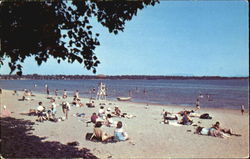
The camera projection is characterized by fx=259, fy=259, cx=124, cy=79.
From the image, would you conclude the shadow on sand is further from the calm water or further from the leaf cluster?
the calm water

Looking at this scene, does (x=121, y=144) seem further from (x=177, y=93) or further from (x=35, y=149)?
(x=177, y=93)

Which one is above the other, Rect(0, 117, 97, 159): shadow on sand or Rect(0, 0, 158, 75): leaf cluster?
Rect(0, 0, 158, 75): leaf cluster

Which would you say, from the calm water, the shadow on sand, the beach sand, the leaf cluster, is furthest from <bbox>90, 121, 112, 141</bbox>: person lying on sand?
the calm water

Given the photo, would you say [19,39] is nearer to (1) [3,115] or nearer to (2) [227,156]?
(2) [227,156]

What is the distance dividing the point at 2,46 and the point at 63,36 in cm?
161

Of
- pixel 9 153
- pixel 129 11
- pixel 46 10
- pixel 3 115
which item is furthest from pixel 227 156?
pixel 3 115

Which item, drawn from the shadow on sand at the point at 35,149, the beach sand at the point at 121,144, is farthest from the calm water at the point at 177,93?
the shadow on sand at the point at 35,149

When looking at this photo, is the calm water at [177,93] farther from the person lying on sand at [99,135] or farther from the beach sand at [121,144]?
the person lying on sand at [99,135]

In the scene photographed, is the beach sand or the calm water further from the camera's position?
the calm water

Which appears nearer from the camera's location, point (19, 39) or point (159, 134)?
point (19, 39)

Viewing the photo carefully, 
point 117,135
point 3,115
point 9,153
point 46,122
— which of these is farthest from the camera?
point 3,115

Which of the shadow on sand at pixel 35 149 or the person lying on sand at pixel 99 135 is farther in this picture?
the person lying on sand at pixel 99 135

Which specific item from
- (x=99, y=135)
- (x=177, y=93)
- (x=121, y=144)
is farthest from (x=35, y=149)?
(x=177, y=93)

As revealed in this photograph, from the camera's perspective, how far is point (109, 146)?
440 inches
